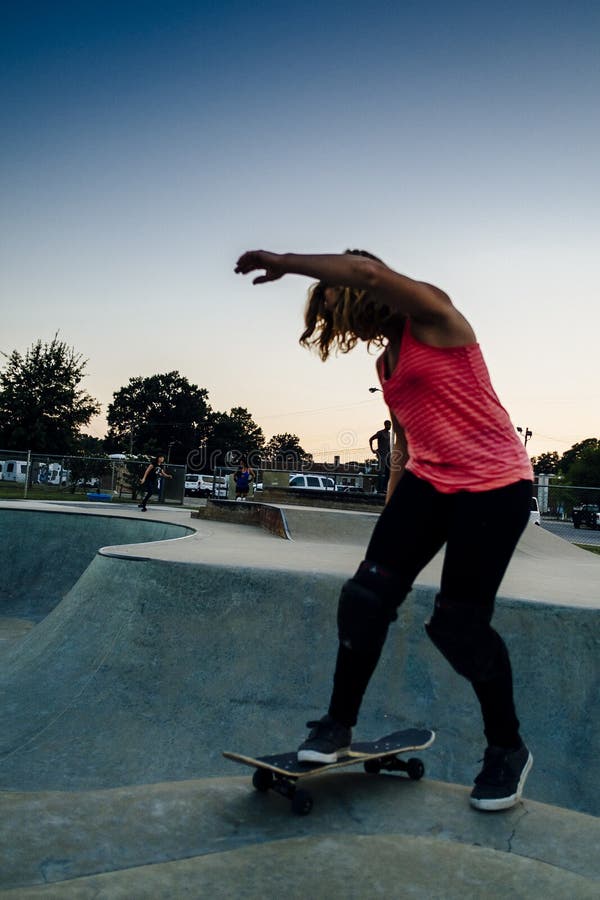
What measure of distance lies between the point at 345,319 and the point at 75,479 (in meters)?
22.3

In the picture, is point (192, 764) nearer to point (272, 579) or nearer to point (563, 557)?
point (272, 579)

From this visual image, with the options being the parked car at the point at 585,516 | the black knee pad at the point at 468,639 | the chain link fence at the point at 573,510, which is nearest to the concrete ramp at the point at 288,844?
the black knee pad at the point at 468,639

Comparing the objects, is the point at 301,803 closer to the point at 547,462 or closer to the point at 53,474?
the point at 53,474

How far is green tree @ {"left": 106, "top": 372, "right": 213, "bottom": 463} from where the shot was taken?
3568 inches

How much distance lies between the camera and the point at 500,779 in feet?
7.23

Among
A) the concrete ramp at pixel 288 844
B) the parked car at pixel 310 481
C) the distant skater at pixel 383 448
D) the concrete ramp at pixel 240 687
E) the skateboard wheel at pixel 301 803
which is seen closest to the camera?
the concrete ramp at pixel 288 844

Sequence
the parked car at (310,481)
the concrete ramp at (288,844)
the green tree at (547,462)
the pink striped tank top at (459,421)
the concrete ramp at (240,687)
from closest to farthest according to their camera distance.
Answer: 1. the concrete ramp at (288,844)
2. the pink striped tank top at (459,421)
3. the concrete ramp at (240,687)
4. the parked car at (310,481)
5. the green tree at (547,462)

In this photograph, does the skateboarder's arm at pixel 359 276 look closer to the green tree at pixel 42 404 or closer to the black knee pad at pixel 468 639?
the black knee pad at pixel 468 639

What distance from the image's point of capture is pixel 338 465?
88.8ft

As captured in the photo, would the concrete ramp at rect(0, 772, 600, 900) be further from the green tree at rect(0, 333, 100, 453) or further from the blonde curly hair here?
the green tree at rect(0, 333, 100, 453)

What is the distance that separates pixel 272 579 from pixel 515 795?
2.27 meters

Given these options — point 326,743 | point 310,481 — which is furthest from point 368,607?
point 310,481

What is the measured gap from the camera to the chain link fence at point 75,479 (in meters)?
21.8


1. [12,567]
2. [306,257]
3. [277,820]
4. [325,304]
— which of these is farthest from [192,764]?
[12,567]
